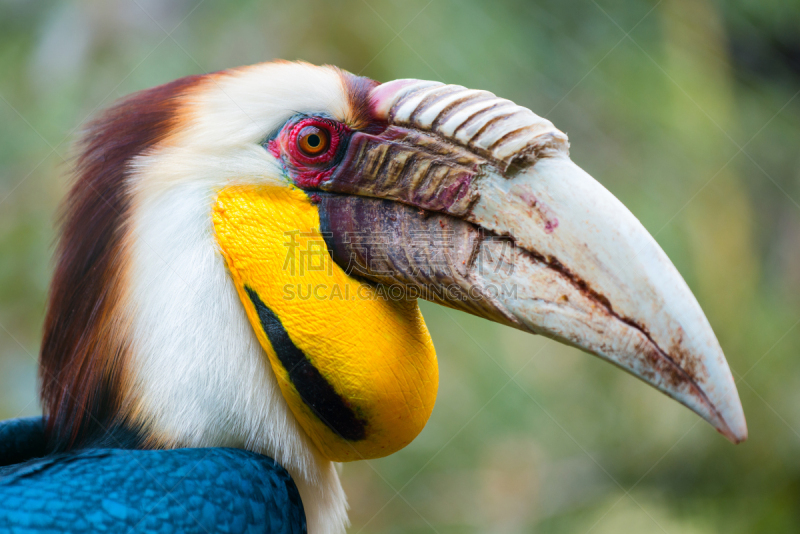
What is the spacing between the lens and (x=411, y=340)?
1.49 m

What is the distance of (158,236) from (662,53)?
3.27 m

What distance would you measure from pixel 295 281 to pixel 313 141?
34cm

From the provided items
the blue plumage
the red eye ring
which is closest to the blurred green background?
the red eye ring

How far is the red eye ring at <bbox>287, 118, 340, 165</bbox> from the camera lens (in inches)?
57.2

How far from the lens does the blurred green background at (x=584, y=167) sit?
333 cm

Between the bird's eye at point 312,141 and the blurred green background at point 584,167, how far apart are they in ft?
5.79

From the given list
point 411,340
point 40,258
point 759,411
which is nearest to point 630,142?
point 759,411

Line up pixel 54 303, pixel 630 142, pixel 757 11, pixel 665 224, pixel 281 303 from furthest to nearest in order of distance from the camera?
pixel 757 11 → pixel 630 142 → pixel 665 224 → pixel 54 303 → pixel 281 303

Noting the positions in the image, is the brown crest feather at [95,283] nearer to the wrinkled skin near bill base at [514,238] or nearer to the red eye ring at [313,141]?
the red eye ring at [313,141]

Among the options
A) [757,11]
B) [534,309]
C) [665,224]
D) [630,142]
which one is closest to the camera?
[534,309]

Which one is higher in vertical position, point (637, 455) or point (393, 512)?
point (637, 455)

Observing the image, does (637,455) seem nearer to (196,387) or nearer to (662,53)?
(662,53)

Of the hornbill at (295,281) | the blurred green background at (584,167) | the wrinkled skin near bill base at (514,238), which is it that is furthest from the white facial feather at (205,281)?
the blurred green background at (584,167)

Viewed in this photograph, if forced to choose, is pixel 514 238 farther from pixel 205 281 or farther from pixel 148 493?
pixel 148 493
